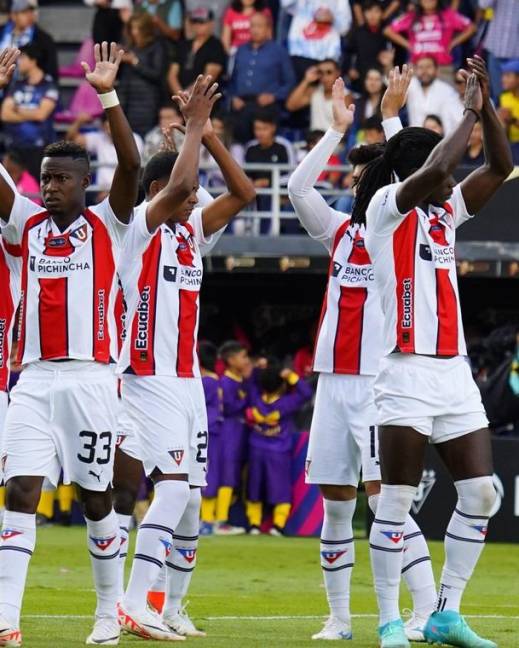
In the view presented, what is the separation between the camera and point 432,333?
25.8ft

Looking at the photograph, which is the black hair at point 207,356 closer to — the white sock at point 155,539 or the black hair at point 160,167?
the black hair at point 160,167

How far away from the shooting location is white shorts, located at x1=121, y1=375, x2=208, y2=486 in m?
8.55

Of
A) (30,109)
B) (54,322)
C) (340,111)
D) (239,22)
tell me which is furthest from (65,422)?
(239,22)

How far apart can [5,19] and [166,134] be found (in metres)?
14.2

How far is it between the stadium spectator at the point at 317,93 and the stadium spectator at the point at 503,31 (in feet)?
6.97

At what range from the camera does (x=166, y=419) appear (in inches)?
337

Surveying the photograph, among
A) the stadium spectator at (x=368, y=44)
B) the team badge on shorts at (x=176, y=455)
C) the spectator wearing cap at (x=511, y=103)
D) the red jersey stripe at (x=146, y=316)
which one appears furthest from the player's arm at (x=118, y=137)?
the stadium spectator at (x=368, y=44)

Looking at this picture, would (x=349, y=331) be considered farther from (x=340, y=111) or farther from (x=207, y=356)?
(x=207, y=356)

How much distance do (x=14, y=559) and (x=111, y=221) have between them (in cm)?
182

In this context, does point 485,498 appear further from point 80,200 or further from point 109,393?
point 80,200

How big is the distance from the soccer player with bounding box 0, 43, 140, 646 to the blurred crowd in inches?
429

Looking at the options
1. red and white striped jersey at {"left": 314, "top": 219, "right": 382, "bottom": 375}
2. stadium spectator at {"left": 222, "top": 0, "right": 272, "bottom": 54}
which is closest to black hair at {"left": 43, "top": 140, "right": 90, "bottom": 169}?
red and white striped jersey at {"left": 314, "top": 219, "right": 382, "bottom": 375}

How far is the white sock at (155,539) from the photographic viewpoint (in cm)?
841

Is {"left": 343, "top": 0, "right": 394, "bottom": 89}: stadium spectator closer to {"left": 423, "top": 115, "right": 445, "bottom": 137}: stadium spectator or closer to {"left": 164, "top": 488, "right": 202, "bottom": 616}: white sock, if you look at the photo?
{"left": 423, "top": 115, "right": 445, "bottom": 137}: stadium spectator
